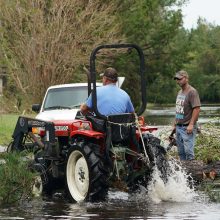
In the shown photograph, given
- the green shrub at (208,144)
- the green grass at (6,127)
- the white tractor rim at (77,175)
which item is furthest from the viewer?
the green grass at (6,127)

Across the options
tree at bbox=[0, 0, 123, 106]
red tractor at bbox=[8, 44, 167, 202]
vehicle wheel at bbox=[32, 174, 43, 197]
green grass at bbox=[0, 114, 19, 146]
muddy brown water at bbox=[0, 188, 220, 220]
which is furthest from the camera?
tree at bbox=[0, 0, 123, 106]

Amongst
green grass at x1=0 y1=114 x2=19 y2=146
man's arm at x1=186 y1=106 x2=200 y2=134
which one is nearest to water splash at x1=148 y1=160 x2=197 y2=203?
man's arm at x1=186 y1=106 x2=200 y2=134

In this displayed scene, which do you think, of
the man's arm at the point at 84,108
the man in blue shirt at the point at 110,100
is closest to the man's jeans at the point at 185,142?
the man in blue shirt at the point at 110,100

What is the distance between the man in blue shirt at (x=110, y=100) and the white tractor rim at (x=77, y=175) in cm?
71

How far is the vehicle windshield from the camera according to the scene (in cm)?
1873

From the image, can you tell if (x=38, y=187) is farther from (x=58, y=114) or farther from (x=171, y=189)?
(x=58, y=114)

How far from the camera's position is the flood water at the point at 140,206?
10.5 meters

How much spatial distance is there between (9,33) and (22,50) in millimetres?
1698

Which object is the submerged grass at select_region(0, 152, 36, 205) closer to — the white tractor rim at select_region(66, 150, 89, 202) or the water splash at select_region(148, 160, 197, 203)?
the white tractor rim at select_region(66, 150, 89, 202)

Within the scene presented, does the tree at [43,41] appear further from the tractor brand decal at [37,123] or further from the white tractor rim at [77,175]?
the white tractor rim at [77,175]

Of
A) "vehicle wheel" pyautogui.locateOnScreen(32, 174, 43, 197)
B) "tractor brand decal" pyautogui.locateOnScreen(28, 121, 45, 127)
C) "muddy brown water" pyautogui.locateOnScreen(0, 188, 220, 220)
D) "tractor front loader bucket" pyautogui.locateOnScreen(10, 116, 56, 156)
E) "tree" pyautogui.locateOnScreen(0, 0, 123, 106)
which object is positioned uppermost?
"tree" pyautogui.locateOnScreen(0, 0, 123, 106)

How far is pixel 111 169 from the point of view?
11484 millimetres

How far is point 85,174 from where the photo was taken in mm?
11742

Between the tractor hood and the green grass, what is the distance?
→ 498 centimetres
